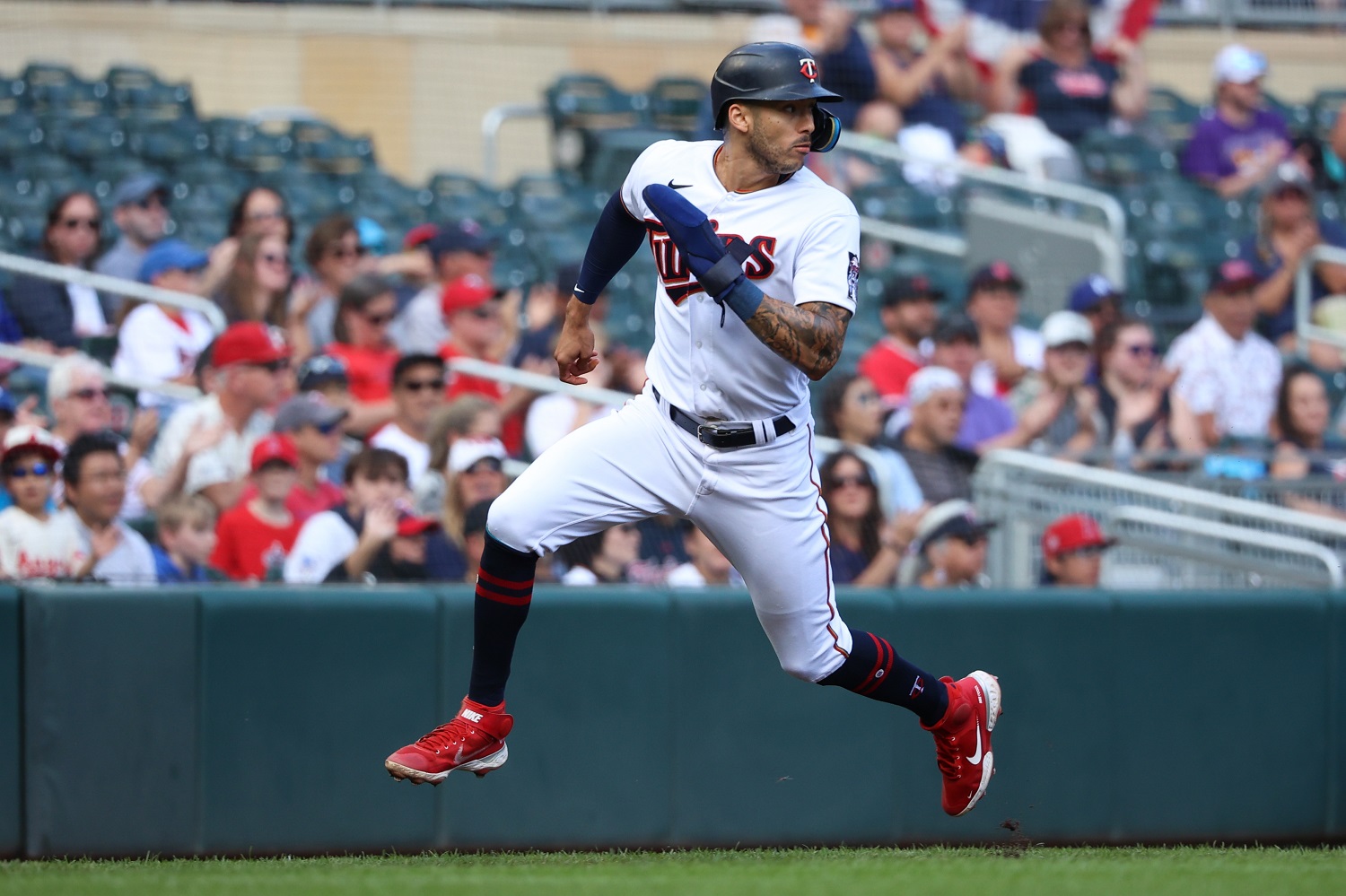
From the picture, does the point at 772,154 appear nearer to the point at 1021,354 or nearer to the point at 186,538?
the point at 186,538

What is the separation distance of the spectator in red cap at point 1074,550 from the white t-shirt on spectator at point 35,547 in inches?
136

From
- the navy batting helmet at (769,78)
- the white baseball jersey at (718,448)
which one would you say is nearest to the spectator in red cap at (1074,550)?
the white baseball jersey at (718,448)

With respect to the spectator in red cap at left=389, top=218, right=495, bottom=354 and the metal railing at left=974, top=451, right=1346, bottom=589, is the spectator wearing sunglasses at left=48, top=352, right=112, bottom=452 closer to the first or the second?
the spectator in red cap at left=389, top=218, right=495, bottom=354

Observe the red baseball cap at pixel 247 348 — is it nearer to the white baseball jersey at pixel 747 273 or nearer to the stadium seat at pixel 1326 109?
the white baseball jersey at pixel 747 273

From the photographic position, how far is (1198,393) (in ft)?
28.1

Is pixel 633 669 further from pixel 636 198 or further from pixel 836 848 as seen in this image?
pixel 636 198

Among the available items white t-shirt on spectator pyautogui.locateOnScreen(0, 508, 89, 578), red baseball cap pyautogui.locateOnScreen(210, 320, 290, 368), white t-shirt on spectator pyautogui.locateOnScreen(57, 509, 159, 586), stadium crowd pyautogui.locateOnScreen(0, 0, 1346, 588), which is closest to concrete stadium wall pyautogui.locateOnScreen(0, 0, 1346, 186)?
stadium crowd pyautogui.locateOnScreen(0, 0, 1346, 588)

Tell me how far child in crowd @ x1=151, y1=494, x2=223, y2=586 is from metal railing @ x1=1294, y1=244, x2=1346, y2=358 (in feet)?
20.1

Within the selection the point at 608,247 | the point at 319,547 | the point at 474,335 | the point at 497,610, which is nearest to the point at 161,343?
the point at 474,335

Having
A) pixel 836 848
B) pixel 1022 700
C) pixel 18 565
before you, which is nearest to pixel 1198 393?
pixel 1022 700

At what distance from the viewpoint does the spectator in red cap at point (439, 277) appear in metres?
8.02

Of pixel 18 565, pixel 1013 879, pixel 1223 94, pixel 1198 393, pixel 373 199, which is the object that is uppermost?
pixel 1223 94

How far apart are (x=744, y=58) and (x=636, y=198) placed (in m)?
0.46

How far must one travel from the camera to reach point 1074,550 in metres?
6.70
